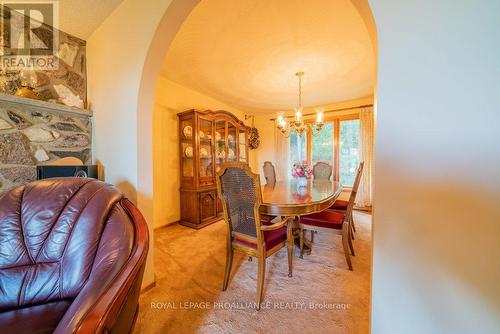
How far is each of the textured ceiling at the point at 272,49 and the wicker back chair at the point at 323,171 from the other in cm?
149

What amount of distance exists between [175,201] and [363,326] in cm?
297

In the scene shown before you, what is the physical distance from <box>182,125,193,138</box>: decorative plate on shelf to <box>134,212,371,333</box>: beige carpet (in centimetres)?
185

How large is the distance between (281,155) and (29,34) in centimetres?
445

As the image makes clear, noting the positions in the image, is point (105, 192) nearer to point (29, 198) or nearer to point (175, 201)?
point (29, 198)

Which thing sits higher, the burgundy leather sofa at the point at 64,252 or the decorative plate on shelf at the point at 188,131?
the decorative plate on shelf at the point at 188,131

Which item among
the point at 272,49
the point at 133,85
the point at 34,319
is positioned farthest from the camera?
the point at 272,49

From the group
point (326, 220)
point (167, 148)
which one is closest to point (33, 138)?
point (167, 148)

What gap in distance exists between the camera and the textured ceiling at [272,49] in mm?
1570

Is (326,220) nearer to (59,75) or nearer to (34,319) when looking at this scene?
(34,319)

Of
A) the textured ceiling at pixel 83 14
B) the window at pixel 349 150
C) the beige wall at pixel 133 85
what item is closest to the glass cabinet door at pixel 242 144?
the window at pixel 349 150

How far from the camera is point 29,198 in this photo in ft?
3.21

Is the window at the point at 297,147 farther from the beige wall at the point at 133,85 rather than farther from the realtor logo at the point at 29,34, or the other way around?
the realtor logo at the point at 29,34

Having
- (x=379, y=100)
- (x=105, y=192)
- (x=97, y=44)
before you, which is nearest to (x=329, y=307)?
(x=379, y=100)

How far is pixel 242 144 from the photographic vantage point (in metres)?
4.29
